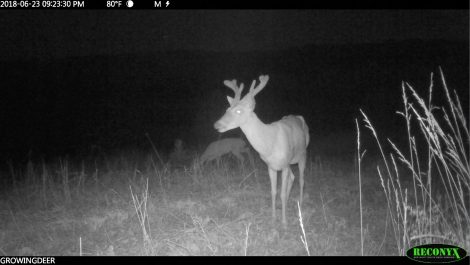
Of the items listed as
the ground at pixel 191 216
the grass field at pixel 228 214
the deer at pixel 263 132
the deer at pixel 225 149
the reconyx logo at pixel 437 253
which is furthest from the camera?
the deer at pixel 225 149

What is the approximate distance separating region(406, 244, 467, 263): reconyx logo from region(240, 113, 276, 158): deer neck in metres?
2.80

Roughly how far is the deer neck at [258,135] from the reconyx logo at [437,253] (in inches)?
110

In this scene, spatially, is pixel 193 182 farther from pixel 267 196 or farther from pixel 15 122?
pixel 15 122

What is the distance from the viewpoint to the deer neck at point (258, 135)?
584 cm

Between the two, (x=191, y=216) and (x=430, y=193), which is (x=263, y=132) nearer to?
(x=191, y=216)

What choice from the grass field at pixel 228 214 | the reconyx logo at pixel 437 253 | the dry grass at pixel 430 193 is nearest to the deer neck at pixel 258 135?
the grass field at pixel 228 214

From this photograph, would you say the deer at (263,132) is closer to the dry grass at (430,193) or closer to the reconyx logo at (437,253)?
the dry grass at (430,193)

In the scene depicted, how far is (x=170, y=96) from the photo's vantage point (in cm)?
3108

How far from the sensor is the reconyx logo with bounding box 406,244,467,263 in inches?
124

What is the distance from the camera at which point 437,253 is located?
10.7ft

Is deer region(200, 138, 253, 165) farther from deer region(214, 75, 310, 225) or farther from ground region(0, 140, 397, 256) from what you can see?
deer region(214, 75, 310, 225)

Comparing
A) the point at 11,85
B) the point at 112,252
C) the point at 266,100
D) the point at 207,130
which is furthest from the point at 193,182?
the point at 11,85

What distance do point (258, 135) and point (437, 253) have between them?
3.06m

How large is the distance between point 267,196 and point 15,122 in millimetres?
18560
